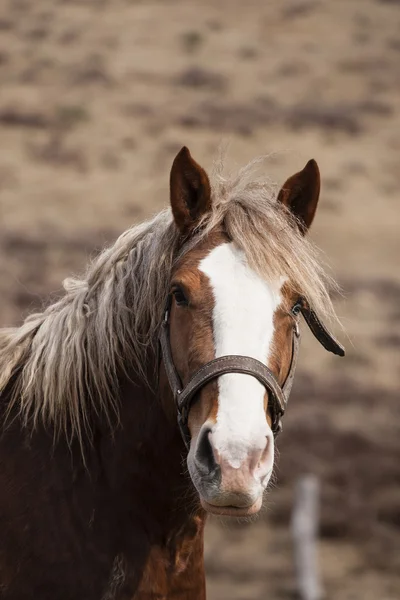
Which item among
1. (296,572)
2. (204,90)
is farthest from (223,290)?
(204,90)

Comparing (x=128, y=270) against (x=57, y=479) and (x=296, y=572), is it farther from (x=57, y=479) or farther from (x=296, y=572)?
(x=296, y=572)

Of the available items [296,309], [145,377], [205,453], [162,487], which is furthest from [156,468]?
[296,309]

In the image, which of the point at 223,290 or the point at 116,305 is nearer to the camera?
the point at 223,290

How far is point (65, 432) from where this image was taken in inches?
147

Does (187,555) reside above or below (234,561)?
below

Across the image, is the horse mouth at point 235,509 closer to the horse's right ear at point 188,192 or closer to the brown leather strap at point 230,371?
the brown leather strap at point 230,371

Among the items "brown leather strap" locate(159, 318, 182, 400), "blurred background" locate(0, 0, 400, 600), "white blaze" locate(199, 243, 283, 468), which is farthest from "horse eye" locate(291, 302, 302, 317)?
"blurred background" locate(0, 0, 400, 600)

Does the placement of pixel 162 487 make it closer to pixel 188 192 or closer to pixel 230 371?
pixel 230 371

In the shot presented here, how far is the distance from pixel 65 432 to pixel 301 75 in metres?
27.1

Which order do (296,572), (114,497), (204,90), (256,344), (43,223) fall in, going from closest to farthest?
1. (256,344)
2. (114,497)
3. (296,572)
4. (43,223)
5. (204,90)

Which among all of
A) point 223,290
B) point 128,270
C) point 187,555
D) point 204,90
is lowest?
point 187,555

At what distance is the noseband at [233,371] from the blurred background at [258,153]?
25.5ft

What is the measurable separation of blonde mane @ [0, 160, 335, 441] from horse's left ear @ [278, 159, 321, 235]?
0.19 ft

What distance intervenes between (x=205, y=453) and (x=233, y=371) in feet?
0.97
